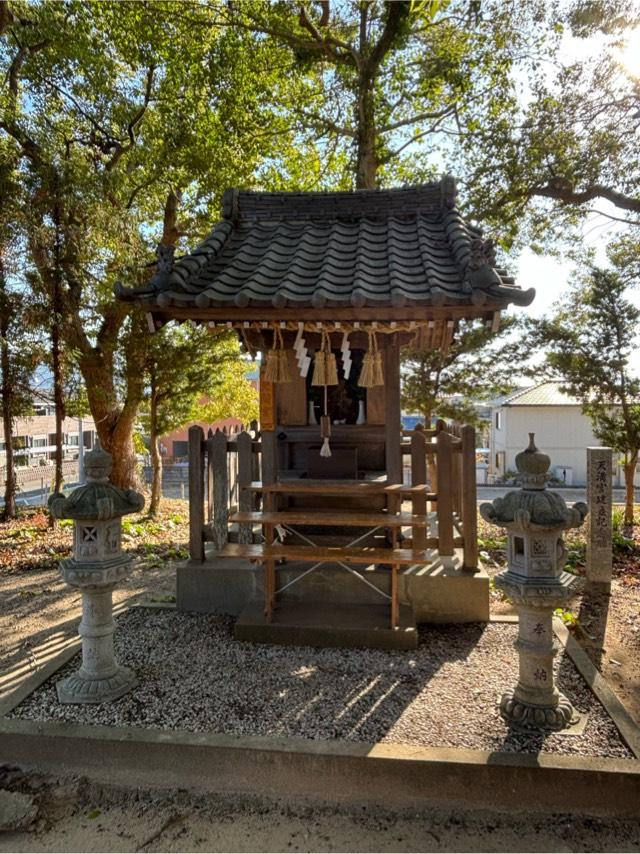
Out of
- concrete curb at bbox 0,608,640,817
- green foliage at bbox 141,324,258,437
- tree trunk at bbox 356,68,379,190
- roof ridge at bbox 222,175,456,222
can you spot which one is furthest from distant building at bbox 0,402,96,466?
concrete curb at bbox 0,608,640,817

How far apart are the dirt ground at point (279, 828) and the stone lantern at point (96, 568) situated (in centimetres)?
85

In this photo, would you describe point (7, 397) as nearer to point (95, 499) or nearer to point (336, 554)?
point (95, 499)

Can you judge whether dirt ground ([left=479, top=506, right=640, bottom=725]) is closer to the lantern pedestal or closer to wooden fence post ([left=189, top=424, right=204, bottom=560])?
wooden fence post ([left=189, top=424, right=204, bottom=560])

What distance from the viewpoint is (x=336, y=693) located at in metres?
3.83

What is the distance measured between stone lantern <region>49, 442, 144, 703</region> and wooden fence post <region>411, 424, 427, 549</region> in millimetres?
2680

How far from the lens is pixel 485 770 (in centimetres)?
290

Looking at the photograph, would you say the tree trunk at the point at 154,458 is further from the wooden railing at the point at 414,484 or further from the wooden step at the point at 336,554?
the wooden step at the point at 336,554

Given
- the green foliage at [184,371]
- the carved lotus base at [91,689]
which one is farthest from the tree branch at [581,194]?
the carved lotus base at [91,689]

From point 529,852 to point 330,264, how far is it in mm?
4701

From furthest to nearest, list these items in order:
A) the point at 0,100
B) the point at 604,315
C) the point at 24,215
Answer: the point at 604,315 < the point at 0,100 < the point at 24,215

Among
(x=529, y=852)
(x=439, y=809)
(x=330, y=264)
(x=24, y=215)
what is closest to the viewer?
(x=529, y=852)

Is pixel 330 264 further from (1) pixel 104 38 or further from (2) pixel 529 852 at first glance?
(1) pixel 104 38

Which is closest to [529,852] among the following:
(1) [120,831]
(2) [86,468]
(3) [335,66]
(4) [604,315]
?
(1) [120,831]

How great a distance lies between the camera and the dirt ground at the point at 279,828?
8.67ft
